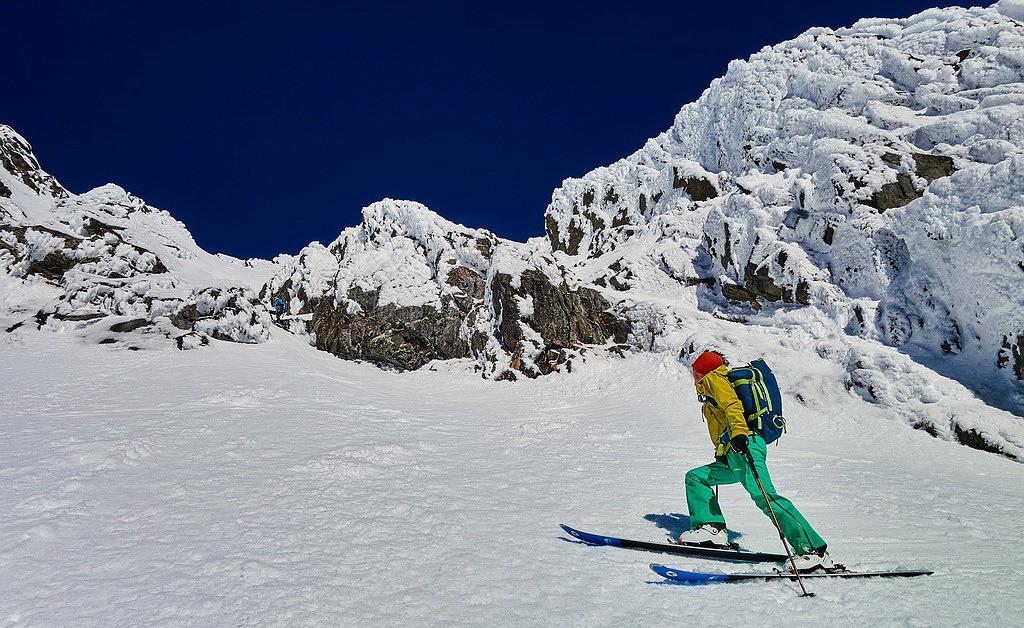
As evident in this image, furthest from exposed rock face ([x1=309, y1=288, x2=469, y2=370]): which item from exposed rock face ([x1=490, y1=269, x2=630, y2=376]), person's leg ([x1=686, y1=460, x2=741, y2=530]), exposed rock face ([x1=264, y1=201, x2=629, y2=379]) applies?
person's leg ([x1=686, y1=460, x2=741, y2=530])

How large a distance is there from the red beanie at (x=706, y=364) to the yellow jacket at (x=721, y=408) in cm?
6

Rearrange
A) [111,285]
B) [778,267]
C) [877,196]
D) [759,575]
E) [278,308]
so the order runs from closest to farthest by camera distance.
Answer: [759,575], [877,196], [778,267], [111,285], [278,308]

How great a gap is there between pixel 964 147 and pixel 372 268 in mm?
33463

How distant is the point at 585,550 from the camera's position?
5.05m

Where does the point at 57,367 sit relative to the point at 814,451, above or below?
above

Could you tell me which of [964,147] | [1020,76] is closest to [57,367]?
[964,147]

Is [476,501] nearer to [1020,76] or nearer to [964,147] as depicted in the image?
[964,147]

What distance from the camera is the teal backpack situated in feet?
17.2

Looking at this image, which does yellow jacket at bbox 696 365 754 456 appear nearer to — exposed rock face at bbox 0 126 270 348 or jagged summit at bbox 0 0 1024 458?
jagged summit at bbox 0 0 1024 458

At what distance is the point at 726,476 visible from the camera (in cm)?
552

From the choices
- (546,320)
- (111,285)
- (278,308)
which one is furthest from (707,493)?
(278,308)

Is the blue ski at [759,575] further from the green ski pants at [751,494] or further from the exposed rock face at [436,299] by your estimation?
the exposed rock face at [436,299]

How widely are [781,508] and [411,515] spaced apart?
4241 mm

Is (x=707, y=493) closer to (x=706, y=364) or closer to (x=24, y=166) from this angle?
(x=706, y=364)
